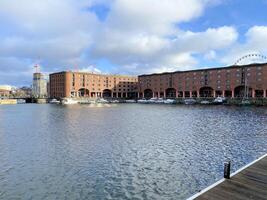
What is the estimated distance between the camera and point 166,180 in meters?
15.3

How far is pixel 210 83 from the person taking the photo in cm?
14575

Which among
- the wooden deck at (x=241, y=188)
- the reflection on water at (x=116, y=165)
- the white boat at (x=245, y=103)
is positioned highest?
the white boat at (x=245, y=103)

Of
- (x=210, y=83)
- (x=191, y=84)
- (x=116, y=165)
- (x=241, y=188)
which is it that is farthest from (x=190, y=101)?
(x=241, y=188)

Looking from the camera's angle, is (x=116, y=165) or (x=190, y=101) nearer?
(x=116, y=165)

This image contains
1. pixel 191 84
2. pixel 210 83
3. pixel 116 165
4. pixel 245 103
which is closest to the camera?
pixel 116 165

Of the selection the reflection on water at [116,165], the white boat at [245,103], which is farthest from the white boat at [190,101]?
the reflection on water at [116,165]

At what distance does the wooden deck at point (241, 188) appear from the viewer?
32.2 feet

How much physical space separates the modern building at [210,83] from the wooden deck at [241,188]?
412ft

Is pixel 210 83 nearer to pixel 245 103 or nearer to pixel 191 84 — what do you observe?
pixel 191 84

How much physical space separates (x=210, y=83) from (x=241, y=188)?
464ft

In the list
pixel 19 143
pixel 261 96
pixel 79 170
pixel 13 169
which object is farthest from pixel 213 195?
pixel 261 96

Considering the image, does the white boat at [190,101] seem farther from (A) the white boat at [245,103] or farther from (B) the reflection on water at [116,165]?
(B) the reflection on water at [116,165]

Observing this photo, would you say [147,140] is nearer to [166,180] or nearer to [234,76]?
[166,180]

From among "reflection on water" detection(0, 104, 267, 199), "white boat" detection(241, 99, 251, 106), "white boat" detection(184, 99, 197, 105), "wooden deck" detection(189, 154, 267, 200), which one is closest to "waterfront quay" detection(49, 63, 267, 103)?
"white boat" detection(241, 99, 251, 106)
